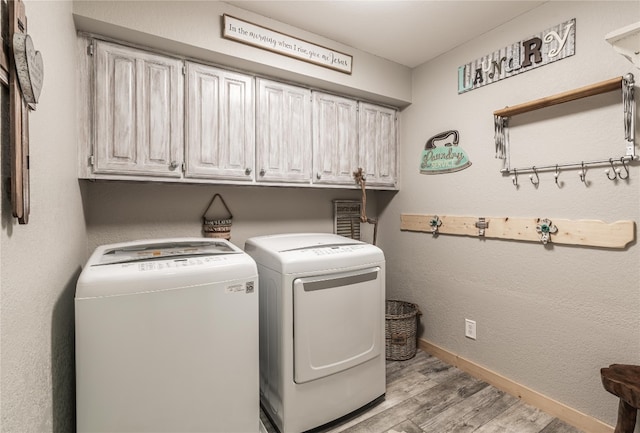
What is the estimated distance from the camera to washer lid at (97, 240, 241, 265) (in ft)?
4.73

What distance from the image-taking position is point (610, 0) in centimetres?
157

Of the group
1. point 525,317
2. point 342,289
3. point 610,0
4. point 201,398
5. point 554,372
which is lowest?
point 554,372

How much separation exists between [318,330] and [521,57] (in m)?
2.09

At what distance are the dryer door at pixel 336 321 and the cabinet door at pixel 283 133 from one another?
2.75ft

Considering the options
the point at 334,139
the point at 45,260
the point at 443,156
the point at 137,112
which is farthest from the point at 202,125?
the point at 443,156

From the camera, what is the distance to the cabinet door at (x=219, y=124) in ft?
6.02

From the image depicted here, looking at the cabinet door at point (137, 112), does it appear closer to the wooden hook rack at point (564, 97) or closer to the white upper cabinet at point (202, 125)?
the white upper cabinet at point (202, 125)

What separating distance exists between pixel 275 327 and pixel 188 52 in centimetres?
165

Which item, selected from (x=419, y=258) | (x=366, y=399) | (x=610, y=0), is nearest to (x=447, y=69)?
(x=610, y=0)

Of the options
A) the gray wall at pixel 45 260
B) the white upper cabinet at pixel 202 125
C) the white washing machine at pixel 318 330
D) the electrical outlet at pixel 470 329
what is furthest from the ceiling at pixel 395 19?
the electrical outlet at pixel 470 329

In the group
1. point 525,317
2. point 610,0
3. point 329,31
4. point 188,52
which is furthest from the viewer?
point 329,31

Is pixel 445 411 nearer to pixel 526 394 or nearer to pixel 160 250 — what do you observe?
pixel 526 394

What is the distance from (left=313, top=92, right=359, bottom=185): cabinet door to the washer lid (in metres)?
0.91

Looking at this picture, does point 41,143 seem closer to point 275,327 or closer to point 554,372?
point 275,327
